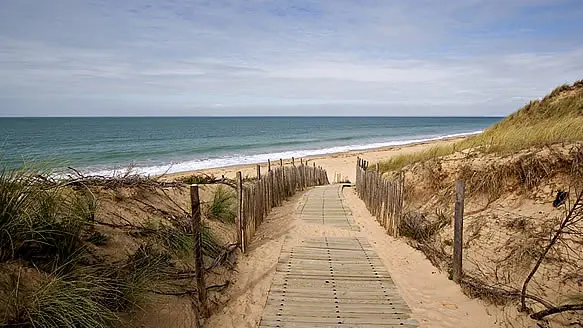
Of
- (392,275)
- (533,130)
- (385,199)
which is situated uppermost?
(533,130)

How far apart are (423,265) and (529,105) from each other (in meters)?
11.1

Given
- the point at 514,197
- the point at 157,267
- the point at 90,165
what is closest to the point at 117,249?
the point at 157,267

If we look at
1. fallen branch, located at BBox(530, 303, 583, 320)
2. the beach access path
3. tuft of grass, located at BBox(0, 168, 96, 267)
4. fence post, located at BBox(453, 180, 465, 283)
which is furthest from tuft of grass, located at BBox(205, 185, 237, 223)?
fallen branch, located at BBox(530, 303, 583, 320)

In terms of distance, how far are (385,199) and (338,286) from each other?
3423mm

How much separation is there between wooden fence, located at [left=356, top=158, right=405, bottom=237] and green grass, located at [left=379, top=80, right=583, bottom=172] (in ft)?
8.19

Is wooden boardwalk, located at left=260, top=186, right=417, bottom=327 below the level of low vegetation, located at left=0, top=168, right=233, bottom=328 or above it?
below

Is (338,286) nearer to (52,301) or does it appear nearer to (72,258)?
(72,258)

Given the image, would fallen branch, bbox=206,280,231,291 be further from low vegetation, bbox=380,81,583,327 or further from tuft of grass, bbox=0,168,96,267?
low vegetation, bbox=380,81,583,327

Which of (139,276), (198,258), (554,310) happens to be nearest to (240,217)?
(198,258)

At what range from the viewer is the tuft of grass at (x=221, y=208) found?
278 inches

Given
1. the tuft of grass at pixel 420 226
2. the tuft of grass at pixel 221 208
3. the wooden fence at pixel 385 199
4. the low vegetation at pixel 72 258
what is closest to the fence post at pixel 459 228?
the tuft of grass at pixel 420 226

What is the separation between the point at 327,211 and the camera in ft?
31.3

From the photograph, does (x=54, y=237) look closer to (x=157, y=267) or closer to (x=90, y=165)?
(x=157, y=267)

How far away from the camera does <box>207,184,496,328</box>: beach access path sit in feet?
13.9
